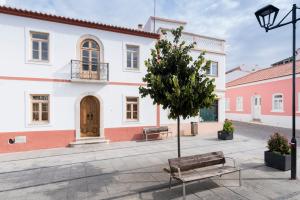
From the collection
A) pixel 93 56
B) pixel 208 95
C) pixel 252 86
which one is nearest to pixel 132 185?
pixel 208 95

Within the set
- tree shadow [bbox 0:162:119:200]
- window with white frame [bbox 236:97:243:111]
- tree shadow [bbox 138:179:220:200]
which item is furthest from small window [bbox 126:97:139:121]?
window with white frame [bbox 236:97:243:111]

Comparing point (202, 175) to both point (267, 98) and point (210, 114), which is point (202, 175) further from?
point (267, 98)

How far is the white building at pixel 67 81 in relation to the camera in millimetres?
10047

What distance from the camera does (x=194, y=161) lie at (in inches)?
211

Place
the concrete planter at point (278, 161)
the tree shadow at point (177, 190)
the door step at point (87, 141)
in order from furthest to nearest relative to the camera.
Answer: the door step at point (87, 141) → the concrete planter at point (278, 161) → the tree shadow at point (177, 190)

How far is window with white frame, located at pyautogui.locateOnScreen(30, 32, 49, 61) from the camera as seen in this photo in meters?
10.6

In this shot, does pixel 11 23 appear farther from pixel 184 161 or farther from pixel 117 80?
pixel 184 161

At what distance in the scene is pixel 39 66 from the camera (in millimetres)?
10555

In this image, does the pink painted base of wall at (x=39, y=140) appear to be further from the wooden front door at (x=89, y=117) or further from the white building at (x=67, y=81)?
the wooden front door at (x=89, y=117)

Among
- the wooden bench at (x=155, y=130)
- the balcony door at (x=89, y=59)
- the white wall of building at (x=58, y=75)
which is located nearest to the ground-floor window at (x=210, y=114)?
the wooden bench at (x=155, y=130)

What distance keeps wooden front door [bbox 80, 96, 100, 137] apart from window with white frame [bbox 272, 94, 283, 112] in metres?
17.2

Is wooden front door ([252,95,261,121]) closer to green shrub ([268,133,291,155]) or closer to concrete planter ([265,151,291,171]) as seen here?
green shrub ([268,133,291,155])

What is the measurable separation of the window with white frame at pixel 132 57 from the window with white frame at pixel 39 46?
15.1 ft

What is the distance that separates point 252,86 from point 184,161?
826 inches
